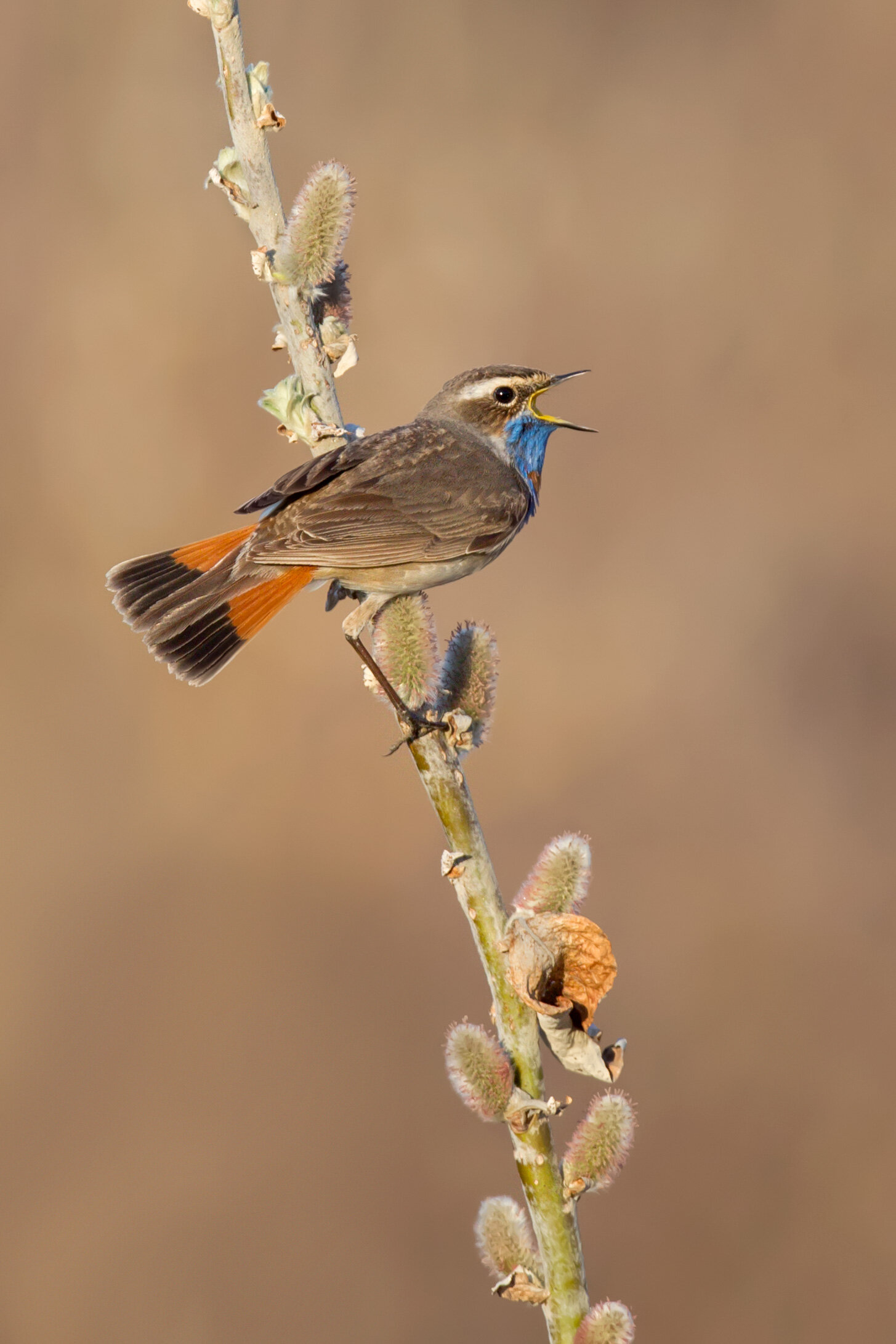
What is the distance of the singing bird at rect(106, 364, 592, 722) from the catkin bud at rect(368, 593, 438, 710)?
16 cm

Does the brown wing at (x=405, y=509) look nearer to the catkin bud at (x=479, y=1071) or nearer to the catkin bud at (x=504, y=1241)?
the catkin bud at (x=479, y=1071)

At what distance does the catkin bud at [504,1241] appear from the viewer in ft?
5.20

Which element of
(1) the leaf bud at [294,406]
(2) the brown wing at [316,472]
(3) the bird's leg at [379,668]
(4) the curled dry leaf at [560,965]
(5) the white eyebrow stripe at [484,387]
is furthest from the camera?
(5) the white eyebrow stripe at [484,387]

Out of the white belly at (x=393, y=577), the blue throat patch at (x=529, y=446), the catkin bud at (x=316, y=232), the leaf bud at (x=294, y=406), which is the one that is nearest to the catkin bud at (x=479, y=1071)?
the white belly at (x=393, y=577)

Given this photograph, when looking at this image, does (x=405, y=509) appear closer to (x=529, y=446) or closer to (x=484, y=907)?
(x=529, y=446)

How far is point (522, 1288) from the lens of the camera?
154 cm

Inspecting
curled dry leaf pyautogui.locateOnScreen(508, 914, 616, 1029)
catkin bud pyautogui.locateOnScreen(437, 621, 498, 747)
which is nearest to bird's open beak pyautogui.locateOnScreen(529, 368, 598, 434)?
catkin bud pyautogui.locateOnScreen(437, 621, 498, 747)

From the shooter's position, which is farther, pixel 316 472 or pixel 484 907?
pixel 316 472

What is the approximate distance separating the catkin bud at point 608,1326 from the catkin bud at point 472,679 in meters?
0.79

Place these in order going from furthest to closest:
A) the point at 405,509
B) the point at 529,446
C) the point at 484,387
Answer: the point at 529,446
the point at 484,387
the point at 405,509

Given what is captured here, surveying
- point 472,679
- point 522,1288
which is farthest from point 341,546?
point 522,1288

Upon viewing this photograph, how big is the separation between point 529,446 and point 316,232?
1.03 meters

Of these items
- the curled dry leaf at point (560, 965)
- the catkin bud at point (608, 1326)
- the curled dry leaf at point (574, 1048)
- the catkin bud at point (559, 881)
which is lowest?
the catkin bud at point (608, 1326)

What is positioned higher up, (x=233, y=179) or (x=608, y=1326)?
(x=233, y=179)
